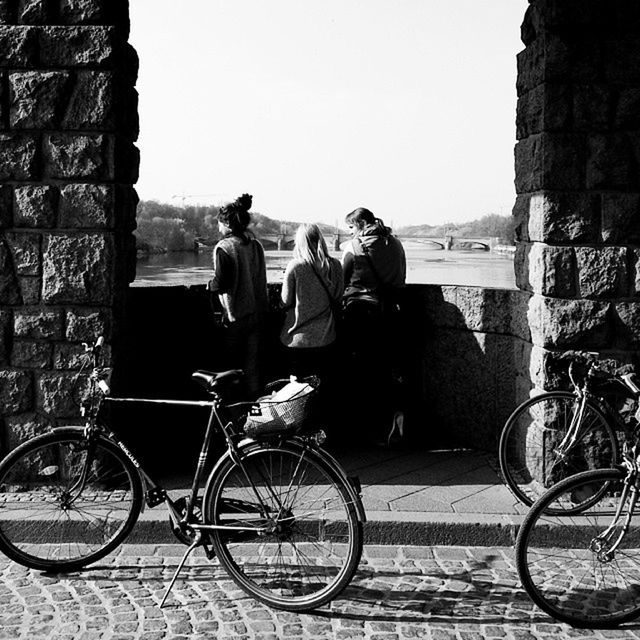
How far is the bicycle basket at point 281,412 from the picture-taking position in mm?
4570

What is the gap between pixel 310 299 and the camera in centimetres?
664

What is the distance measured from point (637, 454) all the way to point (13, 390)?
351 centimetres

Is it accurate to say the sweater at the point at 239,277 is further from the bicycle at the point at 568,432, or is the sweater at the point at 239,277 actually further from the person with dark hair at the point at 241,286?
the bicycle at the point at 568,432

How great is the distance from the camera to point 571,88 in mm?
5828

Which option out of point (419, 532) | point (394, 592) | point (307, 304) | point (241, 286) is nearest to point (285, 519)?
point (394, 592)

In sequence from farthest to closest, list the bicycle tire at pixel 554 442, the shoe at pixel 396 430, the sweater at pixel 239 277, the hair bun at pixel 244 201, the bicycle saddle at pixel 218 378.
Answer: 1. the shoe at pixel 396 430
2. the hair bun at pixel 244 201
3. the sweater at pixel 239 277
4. the bicycle tire at pixel 554 442
5. the bicycle saddle at pixel 218 378

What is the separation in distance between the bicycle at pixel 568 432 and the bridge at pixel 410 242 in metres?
2.14

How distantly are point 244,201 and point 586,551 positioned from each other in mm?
3083

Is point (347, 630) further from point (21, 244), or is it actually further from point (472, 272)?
point (472, 272)

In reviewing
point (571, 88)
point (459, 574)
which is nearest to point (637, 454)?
point (459, 574)

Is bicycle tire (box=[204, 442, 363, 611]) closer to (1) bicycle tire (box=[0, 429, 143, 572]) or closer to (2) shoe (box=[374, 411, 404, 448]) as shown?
(1) bicycle tire (box=[0, 429, 143, 572])

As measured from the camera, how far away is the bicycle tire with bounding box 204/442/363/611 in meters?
4.48

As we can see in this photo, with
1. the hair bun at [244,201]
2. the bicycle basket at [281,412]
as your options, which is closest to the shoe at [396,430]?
the hair bun at [244,201]

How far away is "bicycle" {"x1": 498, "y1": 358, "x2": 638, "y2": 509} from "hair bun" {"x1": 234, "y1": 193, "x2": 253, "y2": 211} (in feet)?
7.25
